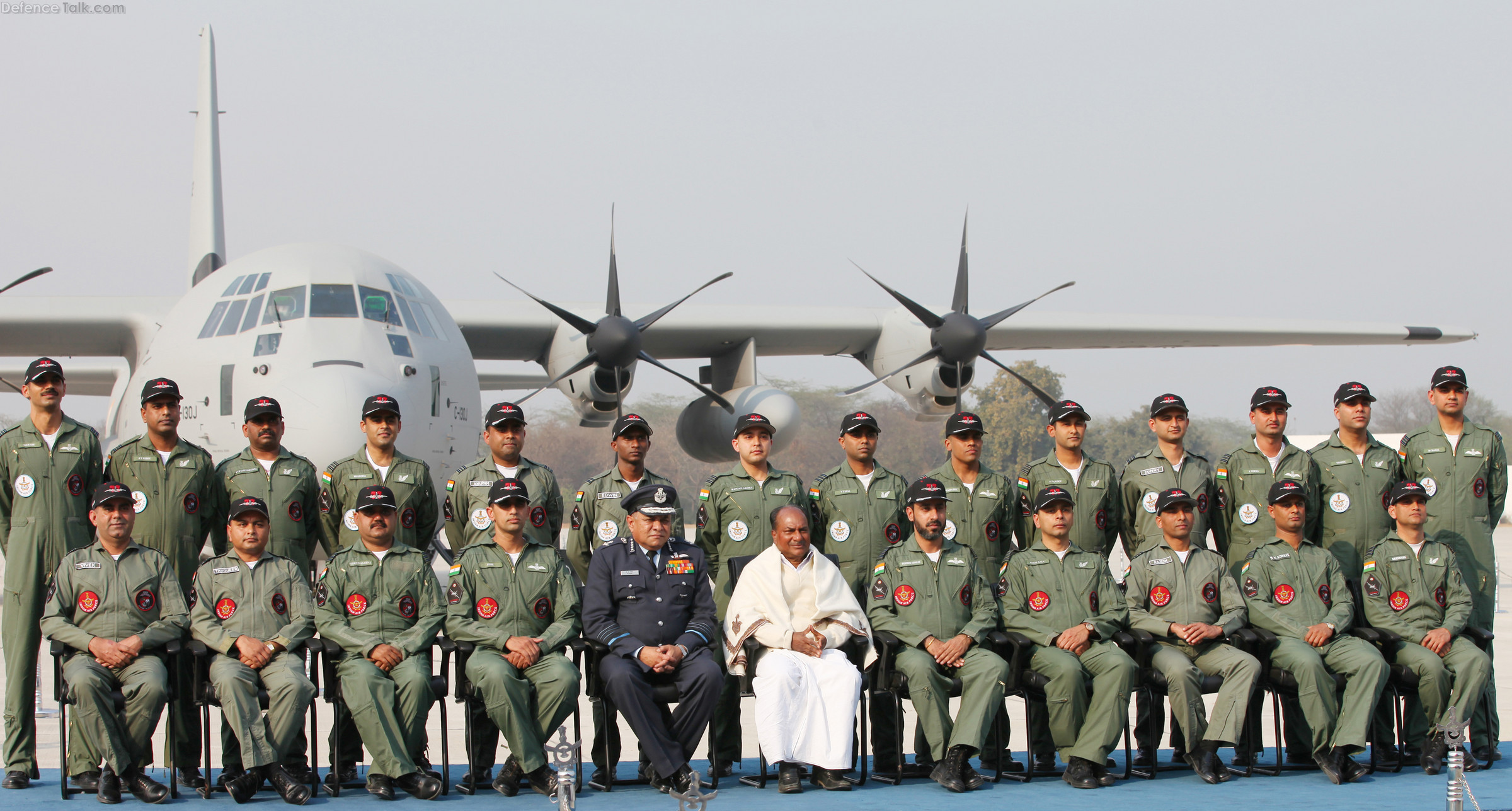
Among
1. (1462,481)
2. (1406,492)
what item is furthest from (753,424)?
(1462,481)

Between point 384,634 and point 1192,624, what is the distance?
3.49 m

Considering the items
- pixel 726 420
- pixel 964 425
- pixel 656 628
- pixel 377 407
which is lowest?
pixel 656 628

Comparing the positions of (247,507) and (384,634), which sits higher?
(247,507)

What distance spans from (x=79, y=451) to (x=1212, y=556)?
5.15 m

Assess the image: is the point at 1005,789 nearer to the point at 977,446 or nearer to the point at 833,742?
the point at 833,742

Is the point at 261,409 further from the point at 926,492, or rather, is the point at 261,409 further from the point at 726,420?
the point at 726,420

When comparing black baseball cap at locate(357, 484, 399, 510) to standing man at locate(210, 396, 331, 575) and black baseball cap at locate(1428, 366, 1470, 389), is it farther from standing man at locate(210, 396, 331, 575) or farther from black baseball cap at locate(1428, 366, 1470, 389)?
black baseball cap at locate(1428, 366, 1470, 389)

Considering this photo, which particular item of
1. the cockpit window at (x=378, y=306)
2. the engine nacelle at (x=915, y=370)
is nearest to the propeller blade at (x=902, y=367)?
the engine nacelle at (x=915, y=370)

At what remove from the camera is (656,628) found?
546cm

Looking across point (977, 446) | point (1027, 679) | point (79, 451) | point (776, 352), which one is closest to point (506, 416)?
point (79, 451)

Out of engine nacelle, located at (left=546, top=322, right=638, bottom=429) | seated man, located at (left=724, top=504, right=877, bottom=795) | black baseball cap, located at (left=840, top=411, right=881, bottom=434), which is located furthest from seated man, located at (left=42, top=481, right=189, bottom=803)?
engine nacelle, located at (left=546, top=322, right=638, bottom=429)

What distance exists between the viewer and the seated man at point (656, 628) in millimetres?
5164

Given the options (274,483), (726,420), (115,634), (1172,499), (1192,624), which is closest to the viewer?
(115,634)

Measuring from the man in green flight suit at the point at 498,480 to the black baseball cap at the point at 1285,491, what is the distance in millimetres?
3467
